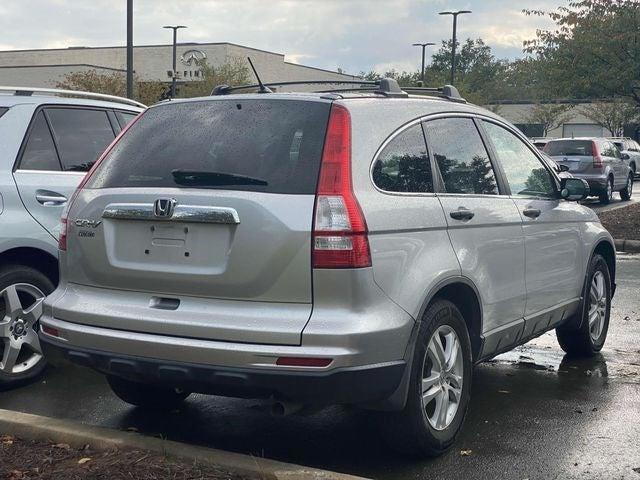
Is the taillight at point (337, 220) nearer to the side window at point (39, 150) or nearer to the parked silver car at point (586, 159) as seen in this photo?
the side window at point (39, 150)

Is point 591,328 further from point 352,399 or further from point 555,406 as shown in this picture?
point 352,399

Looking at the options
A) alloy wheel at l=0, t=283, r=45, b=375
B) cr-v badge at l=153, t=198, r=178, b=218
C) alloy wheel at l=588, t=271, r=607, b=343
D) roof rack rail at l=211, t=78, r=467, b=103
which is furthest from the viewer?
alloy wheel at l=588, t=271, r=607, b=343

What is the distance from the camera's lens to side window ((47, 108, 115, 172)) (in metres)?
6.13

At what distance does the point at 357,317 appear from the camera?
150 inches

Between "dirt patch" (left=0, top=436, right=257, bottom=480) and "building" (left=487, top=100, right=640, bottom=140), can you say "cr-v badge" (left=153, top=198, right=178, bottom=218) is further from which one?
"building" (left=487, top=100, right=640, bottom=140)

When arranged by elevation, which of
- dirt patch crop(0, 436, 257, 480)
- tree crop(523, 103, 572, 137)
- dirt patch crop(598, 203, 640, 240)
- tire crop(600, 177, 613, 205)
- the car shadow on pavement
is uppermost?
tree crop(523, 103, 572, 137)

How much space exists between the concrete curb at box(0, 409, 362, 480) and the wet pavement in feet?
1.80

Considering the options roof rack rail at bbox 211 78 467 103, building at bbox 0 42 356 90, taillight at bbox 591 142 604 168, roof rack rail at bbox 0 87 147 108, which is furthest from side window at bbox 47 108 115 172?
building at bbox 0 42 356 90

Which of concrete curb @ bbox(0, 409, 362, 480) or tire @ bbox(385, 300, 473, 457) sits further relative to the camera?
tire @ bbox(385, 300, 473, 457)

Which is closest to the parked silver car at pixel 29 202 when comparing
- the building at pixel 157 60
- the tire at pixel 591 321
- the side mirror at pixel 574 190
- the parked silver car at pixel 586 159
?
the side mirror at pixel 574 190

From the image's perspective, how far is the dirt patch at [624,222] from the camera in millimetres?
14717

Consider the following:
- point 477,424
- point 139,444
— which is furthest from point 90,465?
point 477,424

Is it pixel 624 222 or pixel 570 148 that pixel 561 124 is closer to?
pixel 570 148

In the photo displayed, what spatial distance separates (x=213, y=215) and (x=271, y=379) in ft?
2.53
